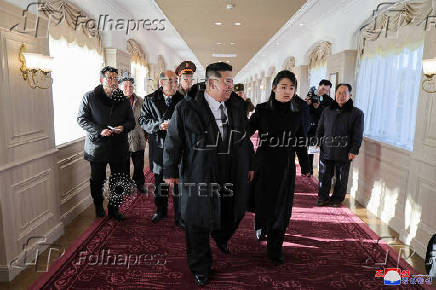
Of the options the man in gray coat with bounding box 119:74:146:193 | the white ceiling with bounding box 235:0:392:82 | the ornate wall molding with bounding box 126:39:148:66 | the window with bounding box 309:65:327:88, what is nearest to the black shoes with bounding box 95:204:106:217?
the man in gray coat with bounding box 119:74:146:193

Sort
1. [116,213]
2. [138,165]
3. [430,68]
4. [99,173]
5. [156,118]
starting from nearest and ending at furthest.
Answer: [430,68], [156,118], [99,173], [116,213], [138,165]

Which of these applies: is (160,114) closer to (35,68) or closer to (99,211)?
(35,68)

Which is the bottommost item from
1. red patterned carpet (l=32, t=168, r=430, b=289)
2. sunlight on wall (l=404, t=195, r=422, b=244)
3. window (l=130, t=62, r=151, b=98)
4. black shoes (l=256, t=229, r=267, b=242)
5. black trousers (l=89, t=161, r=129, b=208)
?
red patterned carpet (l=32, t=168, r=430, b=289)

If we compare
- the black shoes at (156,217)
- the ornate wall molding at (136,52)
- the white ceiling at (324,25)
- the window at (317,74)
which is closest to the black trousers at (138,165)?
the black shoes at (156,217)

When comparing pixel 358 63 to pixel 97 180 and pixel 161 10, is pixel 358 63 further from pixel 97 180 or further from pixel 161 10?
pixel 97 180

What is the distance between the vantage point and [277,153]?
9.14 feet

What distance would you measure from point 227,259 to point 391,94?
314 cm

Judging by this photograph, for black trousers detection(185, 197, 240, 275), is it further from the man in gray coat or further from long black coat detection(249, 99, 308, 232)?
the man in gray coat

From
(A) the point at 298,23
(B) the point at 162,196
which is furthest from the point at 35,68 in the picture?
(A) the point at 298,23

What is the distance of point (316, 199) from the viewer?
4977 mm

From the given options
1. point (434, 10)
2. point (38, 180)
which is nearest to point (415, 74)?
point (434, 10)

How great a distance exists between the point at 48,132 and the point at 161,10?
13.0 feet

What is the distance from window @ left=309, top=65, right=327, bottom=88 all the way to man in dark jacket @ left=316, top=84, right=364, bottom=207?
3.27m

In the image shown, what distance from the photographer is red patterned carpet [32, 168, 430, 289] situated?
2623 mm
